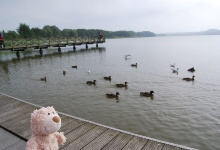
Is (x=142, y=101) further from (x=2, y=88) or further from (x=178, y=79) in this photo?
(x=2, y=88)

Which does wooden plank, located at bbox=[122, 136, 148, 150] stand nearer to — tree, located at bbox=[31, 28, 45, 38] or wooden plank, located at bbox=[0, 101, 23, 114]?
wooden plank, located at bbox=[0, 101, 23, 114]

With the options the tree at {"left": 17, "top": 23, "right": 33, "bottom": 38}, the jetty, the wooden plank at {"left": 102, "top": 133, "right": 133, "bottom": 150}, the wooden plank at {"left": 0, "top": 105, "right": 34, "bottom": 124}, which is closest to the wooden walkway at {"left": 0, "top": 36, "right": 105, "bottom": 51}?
the jetty

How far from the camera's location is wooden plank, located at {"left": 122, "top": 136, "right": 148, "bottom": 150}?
5809 millimetres

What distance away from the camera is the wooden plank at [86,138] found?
5.97 metres

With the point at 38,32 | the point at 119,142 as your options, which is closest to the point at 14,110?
the point at 119,142

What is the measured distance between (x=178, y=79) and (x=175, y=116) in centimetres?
1017

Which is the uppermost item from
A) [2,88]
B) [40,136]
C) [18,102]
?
[40,136]

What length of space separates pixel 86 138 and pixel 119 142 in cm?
101

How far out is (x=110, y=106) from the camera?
44.5 feet

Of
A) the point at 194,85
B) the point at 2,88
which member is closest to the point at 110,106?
the point at 194,85

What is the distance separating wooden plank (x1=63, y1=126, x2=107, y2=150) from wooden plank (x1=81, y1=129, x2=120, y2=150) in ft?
0.46

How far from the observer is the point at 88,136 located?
6.54 meters

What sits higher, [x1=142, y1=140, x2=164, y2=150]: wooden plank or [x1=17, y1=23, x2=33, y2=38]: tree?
[x1=17, y1=23, x2=33, y2=38]: tree

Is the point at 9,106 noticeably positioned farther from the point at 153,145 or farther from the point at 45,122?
the point at 153,145
